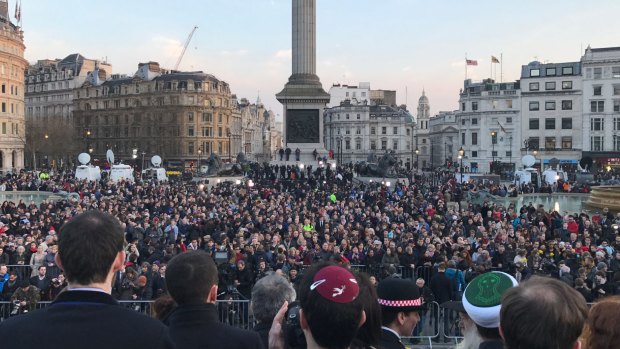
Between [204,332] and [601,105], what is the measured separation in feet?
278

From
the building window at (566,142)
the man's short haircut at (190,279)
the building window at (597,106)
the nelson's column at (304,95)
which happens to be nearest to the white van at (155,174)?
the nelson's column at (304,95)

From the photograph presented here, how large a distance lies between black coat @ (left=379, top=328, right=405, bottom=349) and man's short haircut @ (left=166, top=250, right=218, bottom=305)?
1.22m

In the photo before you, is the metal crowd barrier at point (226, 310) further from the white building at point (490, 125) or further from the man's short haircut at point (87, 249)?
the white building at point (490, 125)

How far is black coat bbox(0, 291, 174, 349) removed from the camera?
292cm

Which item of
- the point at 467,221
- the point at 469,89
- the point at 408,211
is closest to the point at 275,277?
the point at 467,221

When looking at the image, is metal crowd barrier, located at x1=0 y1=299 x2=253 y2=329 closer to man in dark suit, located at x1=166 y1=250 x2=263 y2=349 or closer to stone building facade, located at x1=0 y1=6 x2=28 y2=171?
man in dark suit, located at x1=166 y1=250 x2=263 y2=349

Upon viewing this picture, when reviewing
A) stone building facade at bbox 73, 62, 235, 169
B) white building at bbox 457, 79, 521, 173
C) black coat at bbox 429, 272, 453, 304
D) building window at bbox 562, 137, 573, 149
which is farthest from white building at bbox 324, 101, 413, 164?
black coat at bbox 429, 272, 453, 304

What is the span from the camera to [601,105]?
259 feet

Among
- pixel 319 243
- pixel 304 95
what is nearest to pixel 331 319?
pixel 319 243

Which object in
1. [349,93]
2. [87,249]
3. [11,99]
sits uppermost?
[349,93]

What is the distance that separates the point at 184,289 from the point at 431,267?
11283 mm

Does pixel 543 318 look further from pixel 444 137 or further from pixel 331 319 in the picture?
pixel 444 137

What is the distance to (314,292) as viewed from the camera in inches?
135

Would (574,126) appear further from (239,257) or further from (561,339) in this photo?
(561,339)
